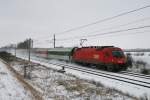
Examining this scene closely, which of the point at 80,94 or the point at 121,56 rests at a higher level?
the point at 121,56

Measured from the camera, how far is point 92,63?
93.3 feet

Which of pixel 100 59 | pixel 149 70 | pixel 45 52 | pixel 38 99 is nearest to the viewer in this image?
pixel 38 99

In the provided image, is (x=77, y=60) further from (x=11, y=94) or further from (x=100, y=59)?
(x=11, y=94)

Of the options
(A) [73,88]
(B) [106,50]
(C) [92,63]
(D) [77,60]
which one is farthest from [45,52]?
(A) [73,88]

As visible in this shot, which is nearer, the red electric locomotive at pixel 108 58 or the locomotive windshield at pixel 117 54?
the red electric locomotive at pixel 108 58

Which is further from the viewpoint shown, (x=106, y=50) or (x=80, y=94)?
(x=106, y=50)

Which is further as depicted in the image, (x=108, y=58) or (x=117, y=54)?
(x=117, y=54)

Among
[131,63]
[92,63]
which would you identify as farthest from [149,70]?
[92,63]

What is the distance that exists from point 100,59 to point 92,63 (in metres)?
2.90

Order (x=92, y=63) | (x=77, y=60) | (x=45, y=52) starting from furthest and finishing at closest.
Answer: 1. (x=45, y=52)
2. (x=77, y=60)
3. (x=92, y=63)

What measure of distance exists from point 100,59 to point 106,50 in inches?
62.7

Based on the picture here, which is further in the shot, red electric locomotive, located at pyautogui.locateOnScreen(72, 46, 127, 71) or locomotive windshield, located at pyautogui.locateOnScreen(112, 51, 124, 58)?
locomotive windshield, located at pyautogui.locateOnScreen(112, 51, 124, 58)

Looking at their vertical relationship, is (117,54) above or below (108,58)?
above

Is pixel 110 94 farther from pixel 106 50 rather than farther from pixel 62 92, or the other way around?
pixel 106 50
